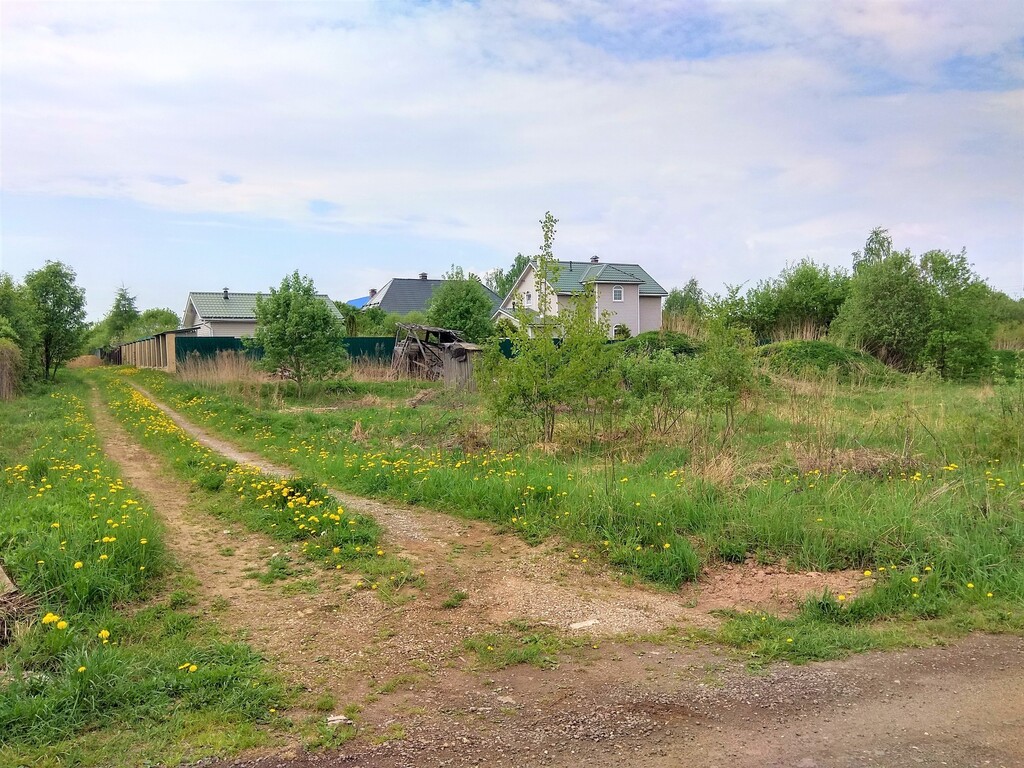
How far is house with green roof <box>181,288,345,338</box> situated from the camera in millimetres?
44375

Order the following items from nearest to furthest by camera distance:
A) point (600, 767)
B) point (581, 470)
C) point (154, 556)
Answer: point (600, 767), point (154, 556), point (581, 470)

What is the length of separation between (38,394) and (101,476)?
54.0ft

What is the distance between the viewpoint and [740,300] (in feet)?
37.5

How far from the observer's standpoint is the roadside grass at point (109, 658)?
3.25 metres

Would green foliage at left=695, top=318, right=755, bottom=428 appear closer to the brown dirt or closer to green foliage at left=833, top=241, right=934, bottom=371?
the brown dirt

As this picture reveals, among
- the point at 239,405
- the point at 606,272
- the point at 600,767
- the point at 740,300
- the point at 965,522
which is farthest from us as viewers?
the point at 606,272

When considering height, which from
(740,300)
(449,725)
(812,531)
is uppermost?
(740,300)

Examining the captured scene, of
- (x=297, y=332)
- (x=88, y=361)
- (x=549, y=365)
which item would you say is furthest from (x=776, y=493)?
(x=88, y=361)

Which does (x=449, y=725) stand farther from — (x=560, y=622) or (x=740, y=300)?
(x=740, y=300)

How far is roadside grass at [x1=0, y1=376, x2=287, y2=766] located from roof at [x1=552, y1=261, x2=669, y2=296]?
129 ft

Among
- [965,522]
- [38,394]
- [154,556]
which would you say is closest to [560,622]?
[154,556]

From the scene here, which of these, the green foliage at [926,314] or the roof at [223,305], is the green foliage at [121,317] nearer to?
the roof at [223,305]

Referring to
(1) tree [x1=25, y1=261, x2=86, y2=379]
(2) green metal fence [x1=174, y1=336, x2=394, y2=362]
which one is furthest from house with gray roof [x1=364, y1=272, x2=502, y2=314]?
(1) tree [x1=25, y1=261, x2=86, y2=379]

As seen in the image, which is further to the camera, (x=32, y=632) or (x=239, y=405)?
(x=239, y=405)
